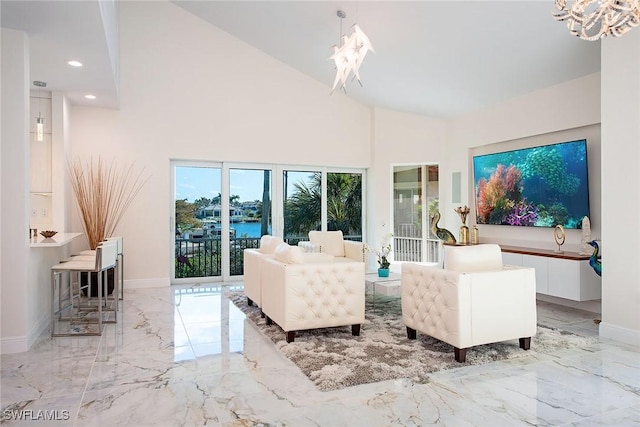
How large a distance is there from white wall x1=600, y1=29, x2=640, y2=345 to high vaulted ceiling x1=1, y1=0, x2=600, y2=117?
0.71 m

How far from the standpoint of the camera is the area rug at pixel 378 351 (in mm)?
3033

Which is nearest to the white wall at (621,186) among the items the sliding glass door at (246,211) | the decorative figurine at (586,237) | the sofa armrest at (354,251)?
the decorative figurine at (586,237)

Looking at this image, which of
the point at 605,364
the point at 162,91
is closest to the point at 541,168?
the point at 605,364

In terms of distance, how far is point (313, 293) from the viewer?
12.4 feet

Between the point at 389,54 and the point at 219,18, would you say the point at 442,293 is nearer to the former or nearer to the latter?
Answer: the point at 389,54

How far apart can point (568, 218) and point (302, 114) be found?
459 centimetres

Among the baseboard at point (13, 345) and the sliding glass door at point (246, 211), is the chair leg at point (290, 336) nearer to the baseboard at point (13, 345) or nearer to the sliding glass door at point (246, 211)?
the baseboard at point (13, 345)

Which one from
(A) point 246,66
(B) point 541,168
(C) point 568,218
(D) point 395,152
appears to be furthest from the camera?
(D) point 395,152

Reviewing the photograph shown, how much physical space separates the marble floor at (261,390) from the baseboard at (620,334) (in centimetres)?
10

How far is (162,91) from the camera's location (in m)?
6.65

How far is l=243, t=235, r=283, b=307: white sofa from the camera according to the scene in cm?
462

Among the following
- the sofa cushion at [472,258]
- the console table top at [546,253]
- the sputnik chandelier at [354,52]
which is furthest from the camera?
Result: the console table top at [546,253]

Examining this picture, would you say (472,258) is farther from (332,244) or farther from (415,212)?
(415,212)

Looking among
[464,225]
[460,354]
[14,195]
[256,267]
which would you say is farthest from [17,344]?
[464,225]
